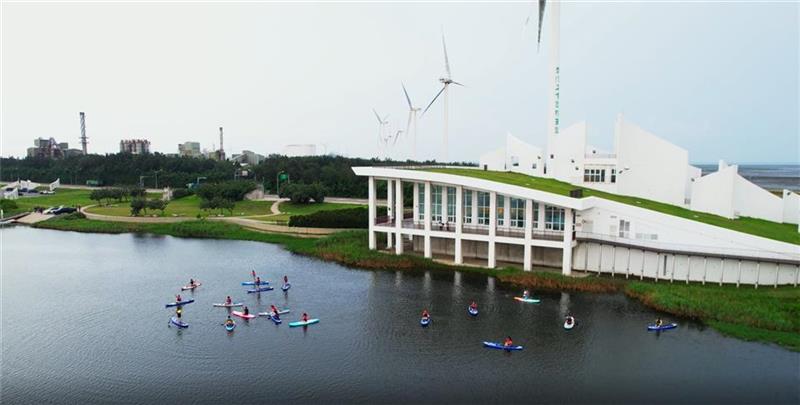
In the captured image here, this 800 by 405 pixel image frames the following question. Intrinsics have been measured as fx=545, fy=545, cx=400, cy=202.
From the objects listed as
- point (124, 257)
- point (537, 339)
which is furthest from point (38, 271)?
point (537, 339)

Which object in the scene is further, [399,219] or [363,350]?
[399,219]

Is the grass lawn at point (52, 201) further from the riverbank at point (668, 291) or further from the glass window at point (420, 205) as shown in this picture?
the glass window at point (420, 205)

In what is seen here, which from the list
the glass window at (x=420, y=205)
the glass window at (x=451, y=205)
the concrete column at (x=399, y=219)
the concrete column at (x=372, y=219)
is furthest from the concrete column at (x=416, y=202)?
the concrete column at (x=372, y=219)

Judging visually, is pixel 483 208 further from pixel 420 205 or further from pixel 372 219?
pixel 372 219

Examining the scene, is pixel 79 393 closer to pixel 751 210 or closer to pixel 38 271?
pixel 38 271

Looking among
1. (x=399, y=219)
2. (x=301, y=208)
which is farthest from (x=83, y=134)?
(x=399, y=219)

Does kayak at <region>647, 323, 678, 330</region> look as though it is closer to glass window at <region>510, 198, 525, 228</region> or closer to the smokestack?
glass window at <region>510, 198, 525, 228</region>
